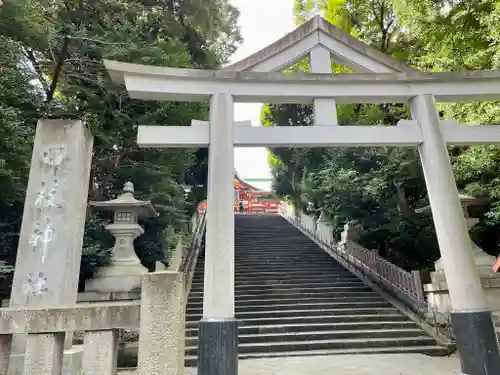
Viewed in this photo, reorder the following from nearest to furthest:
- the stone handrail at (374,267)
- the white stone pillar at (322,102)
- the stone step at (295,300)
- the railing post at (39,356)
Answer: the railing post at (39,356), the white stone pillar at (322,102), the stone handrail at (374,267), the stone step at (295,300)

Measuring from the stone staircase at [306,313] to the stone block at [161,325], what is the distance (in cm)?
423

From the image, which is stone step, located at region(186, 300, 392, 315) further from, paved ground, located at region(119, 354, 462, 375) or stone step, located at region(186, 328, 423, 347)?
paved ground, located at region(119, 354, 462, 375)

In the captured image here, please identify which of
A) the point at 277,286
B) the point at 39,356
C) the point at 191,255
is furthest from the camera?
the point at 191,255

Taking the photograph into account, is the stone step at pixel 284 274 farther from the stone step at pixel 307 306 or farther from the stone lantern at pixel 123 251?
the stone lantern at pixel 123 251

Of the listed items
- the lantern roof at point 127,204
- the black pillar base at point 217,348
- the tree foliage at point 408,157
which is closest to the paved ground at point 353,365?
the black pillar base at point 217,348

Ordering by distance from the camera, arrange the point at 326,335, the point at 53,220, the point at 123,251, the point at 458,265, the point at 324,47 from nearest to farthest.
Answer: the point at 53,220
the point at 458,265
the point at 324,47
the point at 326,335
the point at 123,251

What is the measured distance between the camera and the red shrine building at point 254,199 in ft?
112

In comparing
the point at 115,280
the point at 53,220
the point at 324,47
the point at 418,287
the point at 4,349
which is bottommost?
the point at 4,349

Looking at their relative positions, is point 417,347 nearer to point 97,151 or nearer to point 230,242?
point 230,242

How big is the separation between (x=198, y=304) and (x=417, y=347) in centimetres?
508

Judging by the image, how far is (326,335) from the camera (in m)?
7.60

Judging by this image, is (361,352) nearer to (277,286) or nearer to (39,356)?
(277,286)

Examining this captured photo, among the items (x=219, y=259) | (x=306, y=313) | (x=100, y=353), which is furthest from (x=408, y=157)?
(x=100, y=353)

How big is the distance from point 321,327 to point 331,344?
2.06 ft
